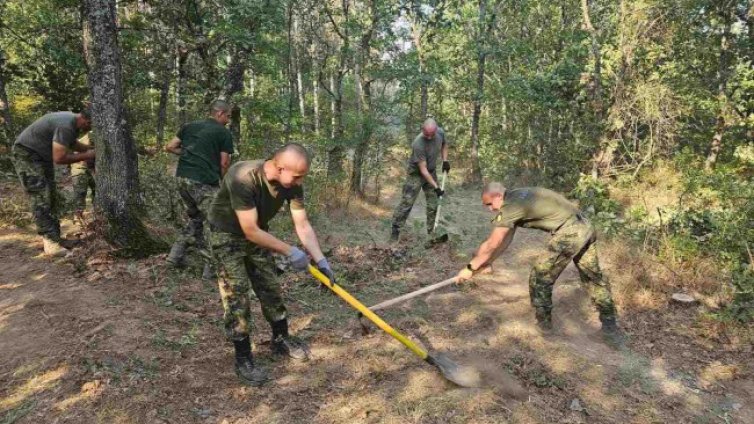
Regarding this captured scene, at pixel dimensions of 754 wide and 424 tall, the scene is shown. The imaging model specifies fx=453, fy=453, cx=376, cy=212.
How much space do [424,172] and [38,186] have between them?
5.09 m

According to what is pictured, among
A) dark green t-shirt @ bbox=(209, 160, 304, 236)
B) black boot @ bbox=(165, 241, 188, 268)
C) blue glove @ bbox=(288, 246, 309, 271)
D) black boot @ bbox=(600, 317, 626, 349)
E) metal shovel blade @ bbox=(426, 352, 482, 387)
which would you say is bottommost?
black boot @ bbox=(600, 317, 626, 349)

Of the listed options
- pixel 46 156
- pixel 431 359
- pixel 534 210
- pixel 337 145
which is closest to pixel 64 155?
pixel 46 156

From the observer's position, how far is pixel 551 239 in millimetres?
4492

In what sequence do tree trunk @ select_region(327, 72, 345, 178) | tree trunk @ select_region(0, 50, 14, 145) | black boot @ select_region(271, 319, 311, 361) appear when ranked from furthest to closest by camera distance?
tree trunk @ select_region(327, 72, 345, 178)
tree trunk @ select_region(0, 50, 14, 145)
black boot @ select_region(271, 319, 311, 361)

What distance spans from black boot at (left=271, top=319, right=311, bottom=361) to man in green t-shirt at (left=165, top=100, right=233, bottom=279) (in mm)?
1746

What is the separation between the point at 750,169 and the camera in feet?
31.6

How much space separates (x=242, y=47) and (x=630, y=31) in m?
7.40

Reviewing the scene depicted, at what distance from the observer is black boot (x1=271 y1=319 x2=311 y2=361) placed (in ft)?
12.9

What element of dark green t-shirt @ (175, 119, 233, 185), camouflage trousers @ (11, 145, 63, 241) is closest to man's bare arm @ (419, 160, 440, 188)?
dark green t-shirt @ (175, 119, 233, 185)

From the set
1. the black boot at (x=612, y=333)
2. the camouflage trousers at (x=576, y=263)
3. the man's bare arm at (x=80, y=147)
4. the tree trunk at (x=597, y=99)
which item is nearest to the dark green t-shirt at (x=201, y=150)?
the man's bare arm at (x=80, y=147)

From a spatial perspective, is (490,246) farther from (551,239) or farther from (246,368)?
(246,368)

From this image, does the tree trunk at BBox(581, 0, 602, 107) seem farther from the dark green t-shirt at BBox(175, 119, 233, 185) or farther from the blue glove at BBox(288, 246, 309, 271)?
the blue glove at BBox(288, 246, 309, 271)

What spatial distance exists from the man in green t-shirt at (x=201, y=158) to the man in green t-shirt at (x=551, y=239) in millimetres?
2859

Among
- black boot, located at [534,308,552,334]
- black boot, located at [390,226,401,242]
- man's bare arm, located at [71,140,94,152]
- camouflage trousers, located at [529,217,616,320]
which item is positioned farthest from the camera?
black boot, located at [390,226,401,242]
